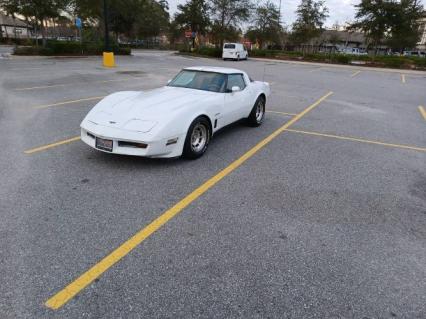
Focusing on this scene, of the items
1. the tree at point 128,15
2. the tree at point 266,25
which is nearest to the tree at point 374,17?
the tree at point 266,25

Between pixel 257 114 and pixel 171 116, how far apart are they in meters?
3.16

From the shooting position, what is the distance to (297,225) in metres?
3.39

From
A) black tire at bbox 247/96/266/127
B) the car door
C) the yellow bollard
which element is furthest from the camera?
the yellow bollard

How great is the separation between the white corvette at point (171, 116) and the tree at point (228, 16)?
43.0 metres

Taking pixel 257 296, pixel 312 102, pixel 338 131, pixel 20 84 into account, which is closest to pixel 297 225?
pixel 257 296

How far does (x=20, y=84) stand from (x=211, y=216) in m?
11.0

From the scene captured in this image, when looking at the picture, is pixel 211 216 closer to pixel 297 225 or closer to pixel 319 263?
pixel 297 225

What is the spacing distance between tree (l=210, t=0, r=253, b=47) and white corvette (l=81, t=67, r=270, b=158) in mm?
43050

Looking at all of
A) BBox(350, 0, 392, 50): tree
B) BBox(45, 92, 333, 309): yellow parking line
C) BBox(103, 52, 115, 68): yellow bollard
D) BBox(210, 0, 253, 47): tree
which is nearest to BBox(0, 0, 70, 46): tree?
BBox(103, 52, 115, 68): yellow bollard

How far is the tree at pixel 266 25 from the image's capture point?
4644 cm

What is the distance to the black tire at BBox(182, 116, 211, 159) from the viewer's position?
187 inches

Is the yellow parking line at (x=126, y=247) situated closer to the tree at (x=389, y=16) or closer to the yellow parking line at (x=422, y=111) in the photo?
the yellow parking line at (x=422, y=111)

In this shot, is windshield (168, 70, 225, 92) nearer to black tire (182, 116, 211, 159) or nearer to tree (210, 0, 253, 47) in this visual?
black tire (182, 116, 211, 159)

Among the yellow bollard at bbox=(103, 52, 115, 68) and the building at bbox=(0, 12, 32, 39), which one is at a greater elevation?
the building at bbox=(0, 12, 32, 39)
